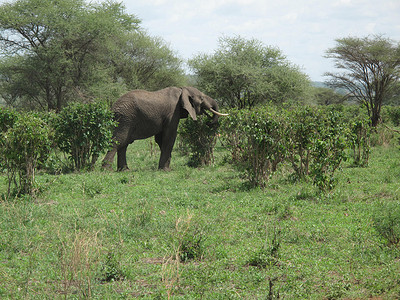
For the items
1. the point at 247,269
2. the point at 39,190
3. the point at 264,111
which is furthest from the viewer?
the point at 264,111

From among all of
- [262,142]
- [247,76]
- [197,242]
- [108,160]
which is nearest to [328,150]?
[262,142]

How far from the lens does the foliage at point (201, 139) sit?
1445cm

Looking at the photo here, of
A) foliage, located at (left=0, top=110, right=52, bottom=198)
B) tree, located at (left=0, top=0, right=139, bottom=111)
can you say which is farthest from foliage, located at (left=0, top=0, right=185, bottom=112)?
foliage, located at (left=0, top=110, right=52, bottom=198)

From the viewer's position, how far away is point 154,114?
44.9 feet

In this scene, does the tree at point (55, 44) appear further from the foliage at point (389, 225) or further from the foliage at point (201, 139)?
the foliage at point (389, 225)

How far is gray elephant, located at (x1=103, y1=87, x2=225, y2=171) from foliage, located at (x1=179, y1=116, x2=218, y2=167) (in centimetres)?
30

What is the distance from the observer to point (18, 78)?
30.7 meters

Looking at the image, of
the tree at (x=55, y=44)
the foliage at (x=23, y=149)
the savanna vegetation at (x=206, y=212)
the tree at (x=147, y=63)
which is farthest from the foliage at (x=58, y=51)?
the foliage at (x=23, y=149)

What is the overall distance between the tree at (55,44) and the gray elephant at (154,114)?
52.7 ft

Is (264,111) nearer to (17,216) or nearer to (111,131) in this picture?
(111,131)

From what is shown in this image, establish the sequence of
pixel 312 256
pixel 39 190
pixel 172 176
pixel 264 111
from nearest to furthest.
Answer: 1. pixel 312 256
2. pixel 39 190
3. pixel 264 111
4. pixel 172 176

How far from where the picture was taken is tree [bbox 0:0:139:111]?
2792cm

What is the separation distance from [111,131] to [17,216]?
18.7ft

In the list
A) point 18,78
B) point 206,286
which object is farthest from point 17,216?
point 18,78
